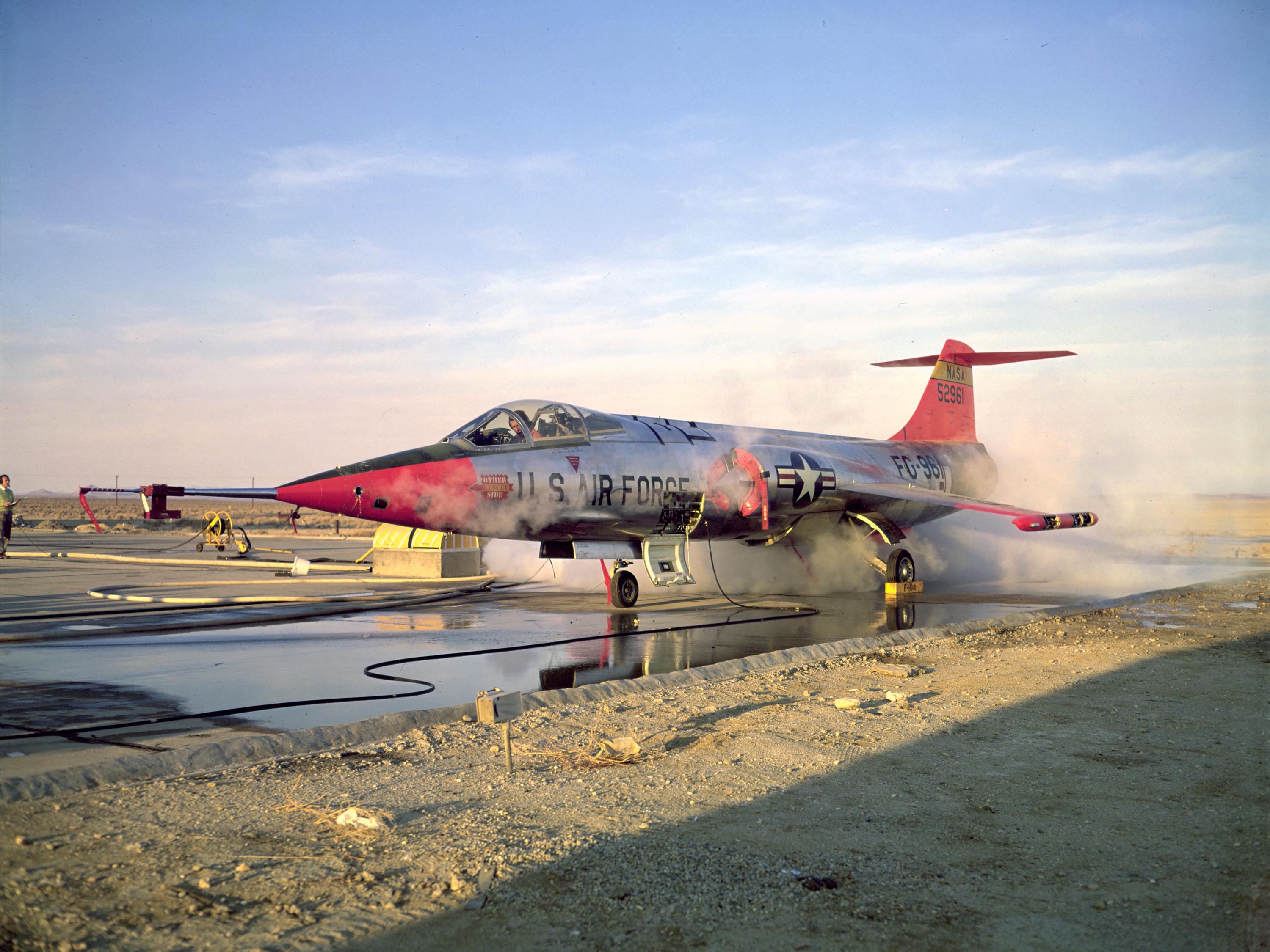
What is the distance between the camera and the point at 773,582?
19.3 m

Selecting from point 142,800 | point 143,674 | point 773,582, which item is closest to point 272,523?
point 773,582

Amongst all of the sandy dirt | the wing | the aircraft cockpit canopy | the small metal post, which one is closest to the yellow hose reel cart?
the aircraft cockpit canopy

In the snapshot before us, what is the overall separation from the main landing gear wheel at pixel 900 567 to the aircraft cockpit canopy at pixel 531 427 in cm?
658

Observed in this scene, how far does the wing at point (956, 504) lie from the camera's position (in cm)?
1638

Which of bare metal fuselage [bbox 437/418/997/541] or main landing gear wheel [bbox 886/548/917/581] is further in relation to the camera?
main landing gear wheel [bbox 886/548/917/581]

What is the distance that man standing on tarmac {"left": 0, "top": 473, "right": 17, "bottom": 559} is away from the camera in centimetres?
2470

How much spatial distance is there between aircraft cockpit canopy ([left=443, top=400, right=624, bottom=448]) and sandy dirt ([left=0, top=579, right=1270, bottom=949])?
23.0 feet

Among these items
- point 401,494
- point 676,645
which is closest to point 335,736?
point 676,645

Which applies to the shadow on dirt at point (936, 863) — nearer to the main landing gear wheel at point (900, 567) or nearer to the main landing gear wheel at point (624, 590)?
the main landing gear wheel at point (624, 590)

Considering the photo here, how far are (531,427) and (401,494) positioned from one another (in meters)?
2.45

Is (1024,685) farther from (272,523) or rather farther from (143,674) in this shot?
(272,523)

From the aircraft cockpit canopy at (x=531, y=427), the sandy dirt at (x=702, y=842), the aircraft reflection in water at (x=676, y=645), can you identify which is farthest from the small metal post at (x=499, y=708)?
the aircraft cockpit canopy at (x=531, y=427)

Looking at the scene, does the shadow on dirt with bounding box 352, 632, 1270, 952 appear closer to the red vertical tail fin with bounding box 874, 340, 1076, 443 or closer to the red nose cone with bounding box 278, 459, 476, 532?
the red nose cone with bounding box 278, 459, 476, 532

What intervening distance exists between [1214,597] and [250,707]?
16.8 metres
